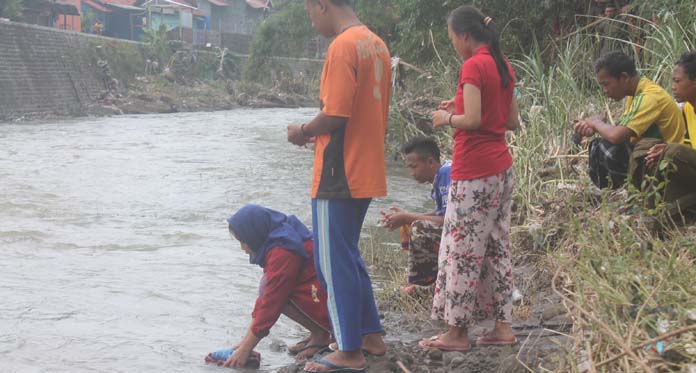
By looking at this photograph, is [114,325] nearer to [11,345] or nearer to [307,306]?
[11,345]

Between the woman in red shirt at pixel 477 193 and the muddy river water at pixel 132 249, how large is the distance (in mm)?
1039

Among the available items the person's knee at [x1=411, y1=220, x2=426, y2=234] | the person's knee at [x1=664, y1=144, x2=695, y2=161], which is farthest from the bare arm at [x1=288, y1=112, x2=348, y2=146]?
the person's knee at [x1=664, y1=144, x2=695, y2=161]

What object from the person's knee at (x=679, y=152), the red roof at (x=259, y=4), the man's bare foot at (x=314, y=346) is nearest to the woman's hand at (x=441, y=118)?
the person's knee at (x=679, y=152)

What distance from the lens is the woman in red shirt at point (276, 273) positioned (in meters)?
4.23

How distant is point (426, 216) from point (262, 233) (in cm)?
103

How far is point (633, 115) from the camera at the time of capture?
Answer: 14.8ft

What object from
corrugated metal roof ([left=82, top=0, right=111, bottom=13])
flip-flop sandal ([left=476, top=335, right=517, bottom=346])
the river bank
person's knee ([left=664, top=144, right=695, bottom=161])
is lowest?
the river bank

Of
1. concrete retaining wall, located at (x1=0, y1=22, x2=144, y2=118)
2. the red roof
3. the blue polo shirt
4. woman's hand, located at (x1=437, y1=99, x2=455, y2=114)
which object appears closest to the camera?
woman's hand, located at (x1=437, y1=99, x2=455, y2=114)

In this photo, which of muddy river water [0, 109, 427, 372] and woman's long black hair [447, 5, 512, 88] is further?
muddy river water [0, 109, 427, 372]

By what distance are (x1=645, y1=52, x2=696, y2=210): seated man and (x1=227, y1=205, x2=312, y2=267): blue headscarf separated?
1.70 m

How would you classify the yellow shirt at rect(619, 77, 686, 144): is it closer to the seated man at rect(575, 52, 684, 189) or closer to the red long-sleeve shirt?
the seated man at rect(575, 52, 684, 189)

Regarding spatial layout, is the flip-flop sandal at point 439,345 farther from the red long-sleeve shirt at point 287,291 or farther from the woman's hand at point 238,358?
the woman's hand at point 238,358

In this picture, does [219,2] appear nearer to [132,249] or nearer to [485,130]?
[132,249]

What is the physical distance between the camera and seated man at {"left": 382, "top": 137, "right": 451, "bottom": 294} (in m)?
4.80
